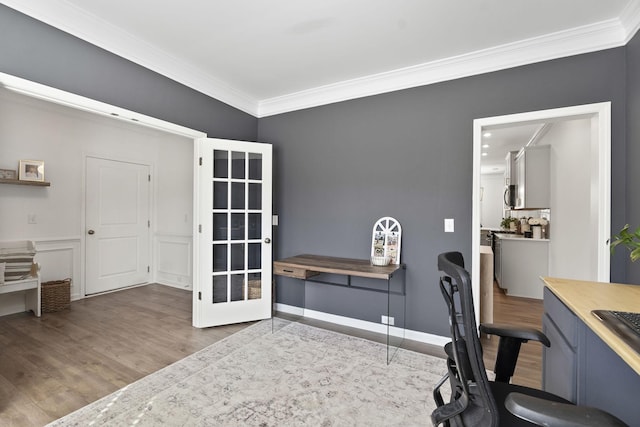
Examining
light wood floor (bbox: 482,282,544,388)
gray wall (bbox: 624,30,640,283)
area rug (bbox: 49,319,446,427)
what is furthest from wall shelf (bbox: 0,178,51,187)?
gray wall (bbox: 624,30,640,283)

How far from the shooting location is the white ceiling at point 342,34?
2.11 meters

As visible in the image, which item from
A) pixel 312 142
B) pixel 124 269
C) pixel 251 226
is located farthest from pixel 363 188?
pixel 124 269

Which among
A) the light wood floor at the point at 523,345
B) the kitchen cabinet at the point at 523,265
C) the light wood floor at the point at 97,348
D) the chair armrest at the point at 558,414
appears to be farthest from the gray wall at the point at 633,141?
the kitchen cabinet at the point at 523,265

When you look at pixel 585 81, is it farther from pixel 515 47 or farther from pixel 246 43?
pixel 246 43

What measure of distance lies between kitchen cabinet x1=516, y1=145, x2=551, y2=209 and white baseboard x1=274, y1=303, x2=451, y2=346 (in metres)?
3.27

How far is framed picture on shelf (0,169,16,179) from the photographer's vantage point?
3552mm

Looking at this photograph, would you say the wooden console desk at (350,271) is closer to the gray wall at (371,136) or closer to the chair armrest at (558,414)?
the gray wall at (371,136)

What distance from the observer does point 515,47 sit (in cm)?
254

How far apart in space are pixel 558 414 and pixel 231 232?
122 inches

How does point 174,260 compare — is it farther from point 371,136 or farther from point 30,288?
point 371,136

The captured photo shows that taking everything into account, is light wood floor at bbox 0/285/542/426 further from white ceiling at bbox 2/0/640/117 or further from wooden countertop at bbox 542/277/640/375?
white ceiling at bbox 2/0/640/117

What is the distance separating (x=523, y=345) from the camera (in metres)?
2.96

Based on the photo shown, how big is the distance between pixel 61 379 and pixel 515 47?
14.6 feet

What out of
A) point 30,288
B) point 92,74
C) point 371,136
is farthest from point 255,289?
point 30,288
